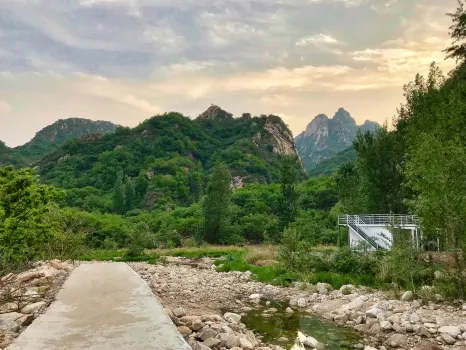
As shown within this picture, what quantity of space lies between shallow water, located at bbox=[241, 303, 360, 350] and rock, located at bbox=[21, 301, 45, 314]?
5.17 m

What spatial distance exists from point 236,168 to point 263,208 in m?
33.8

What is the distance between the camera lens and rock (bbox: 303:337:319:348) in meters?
9.19

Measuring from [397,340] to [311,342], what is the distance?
77.6 inches

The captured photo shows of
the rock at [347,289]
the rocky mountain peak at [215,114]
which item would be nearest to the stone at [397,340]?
the rock at [347,289]

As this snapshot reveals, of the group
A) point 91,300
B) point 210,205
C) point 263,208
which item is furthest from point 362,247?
point 263,208

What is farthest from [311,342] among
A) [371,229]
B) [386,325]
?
[371,229]

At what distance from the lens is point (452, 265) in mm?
13367

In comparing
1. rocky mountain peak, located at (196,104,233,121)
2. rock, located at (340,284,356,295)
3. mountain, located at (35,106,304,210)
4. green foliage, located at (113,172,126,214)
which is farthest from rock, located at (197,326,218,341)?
rocky mountain peak, located at (196,104,233,121)

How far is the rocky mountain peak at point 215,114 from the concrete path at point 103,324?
424ft

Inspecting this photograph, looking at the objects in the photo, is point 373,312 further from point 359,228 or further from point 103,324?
point 359,228

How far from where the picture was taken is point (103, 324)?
23.4 ft

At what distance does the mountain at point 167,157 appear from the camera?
83188 mm

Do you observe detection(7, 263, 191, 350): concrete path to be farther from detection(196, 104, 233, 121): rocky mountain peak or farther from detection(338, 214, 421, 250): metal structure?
detection(196, 104, 233, 121): rocky mountain peak

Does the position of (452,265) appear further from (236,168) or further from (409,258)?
(236,168)
